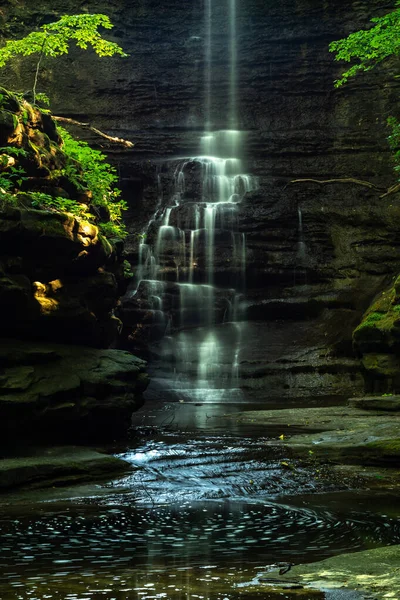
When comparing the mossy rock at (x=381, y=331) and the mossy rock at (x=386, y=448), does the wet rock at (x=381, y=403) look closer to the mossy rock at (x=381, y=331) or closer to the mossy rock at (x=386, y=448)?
the mossy rock at (x=381, y=331)

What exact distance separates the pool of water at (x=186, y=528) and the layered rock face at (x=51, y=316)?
1.51 metres

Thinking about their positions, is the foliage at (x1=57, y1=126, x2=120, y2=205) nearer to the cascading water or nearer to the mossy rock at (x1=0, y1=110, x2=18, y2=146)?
the mossy rock at (x1=0, y1=110, x2=18, y2=146)

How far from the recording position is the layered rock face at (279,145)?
25.3 meters

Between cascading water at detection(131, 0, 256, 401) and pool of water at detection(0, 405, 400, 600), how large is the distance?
12.6 meters

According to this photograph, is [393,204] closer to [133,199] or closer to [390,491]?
[133,199]

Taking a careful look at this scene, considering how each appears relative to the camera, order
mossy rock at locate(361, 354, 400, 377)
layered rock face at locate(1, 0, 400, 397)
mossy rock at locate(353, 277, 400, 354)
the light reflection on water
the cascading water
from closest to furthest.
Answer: the light reflection on water
mossy rock at locate(361, 354, 400, 377)
mossy rock at locate(353, 277, 400, 354)
the cascading water
layered rock face at locate(1, 0, 400, 397)

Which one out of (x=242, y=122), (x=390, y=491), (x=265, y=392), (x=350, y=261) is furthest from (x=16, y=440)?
(x=242, y=122)

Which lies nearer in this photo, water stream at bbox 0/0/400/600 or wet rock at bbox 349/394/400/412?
water stream at bbox 0/0/400/600

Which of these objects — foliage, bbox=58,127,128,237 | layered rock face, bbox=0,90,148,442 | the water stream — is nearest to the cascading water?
the water stream

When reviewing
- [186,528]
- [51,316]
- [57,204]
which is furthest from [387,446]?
[57,204]

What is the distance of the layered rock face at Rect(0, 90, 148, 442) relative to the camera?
10.5m

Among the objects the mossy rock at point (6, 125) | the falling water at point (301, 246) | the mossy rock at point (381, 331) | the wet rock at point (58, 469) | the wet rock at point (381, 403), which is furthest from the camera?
the falling water at point (301, 246)

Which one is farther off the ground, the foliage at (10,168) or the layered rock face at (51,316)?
the foliage at (10,168)

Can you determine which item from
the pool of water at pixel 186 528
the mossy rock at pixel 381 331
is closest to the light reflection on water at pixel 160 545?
the pool of water at pixel 186 528
